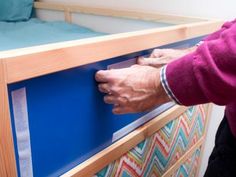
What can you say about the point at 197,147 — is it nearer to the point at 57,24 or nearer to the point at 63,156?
the point at 63,156

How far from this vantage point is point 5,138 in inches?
14.8

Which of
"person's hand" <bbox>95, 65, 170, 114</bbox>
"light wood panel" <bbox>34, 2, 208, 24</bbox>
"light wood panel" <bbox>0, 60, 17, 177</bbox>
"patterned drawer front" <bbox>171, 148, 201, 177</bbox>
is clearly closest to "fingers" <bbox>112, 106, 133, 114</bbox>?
"person's hand" <bbox>95, 65, 170, 114</bbox>

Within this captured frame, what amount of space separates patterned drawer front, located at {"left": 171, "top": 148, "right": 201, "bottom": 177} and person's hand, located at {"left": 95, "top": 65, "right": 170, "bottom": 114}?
509 mm

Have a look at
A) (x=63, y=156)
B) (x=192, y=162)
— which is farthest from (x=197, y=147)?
(x=63, y=156)

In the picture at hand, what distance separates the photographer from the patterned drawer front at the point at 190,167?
96cm

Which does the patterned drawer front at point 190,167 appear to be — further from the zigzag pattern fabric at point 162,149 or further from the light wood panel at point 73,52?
the light wood panel at point 73,52

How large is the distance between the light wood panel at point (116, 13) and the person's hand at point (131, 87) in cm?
61

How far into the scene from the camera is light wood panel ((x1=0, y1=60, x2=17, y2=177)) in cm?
35

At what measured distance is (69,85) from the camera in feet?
1.51

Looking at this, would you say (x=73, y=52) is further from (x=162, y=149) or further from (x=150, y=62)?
(x=162, y=149)

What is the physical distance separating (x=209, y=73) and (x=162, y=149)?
432 mm

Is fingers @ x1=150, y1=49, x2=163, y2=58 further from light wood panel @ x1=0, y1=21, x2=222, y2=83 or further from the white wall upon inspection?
the white wall

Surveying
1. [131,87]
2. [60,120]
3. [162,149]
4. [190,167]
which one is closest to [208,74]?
[131,87]

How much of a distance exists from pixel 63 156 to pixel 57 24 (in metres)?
1.08
